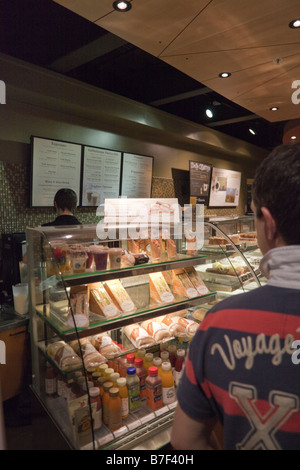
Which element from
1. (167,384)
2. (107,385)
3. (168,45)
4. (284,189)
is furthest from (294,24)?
(107,385)

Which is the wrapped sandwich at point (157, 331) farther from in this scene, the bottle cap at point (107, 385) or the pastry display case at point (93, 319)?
the bottle cap at point (107, 385)

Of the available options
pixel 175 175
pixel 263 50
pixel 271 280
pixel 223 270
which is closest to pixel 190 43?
pixel 263 50

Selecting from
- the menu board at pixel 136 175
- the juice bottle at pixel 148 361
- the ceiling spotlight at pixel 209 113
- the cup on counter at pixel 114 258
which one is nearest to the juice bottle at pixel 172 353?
the juice bottle at pixel 148 361

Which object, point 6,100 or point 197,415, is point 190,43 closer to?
point 6,100

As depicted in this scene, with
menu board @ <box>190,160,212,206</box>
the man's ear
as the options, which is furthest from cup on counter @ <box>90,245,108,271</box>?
menu board @ <box>190,160,212,206</box>

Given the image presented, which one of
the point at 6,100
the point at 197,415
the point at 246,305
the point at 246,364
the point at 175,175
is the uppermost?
the point at 6,100

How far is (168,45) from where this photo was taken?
257cm

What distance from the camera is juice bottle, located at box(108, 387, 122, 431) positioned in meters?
1.55

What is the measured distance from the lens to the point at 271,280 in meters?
0.85

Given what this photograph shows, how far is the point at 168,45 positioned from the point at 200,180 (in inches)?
151

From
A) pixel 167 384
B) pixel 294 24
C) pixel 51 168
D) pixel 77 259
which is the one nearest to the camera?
pixel 77 259

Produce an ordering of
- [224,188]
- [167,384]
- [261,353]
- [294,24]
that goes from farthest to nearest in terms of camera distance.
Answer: [224,188] < [294,24] < [167,384] < [261,353]

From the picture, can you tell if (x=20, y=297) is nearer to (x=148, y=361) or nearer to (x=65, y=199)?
(x=65, y=199)

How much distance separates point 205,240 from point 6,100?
2780 mm
